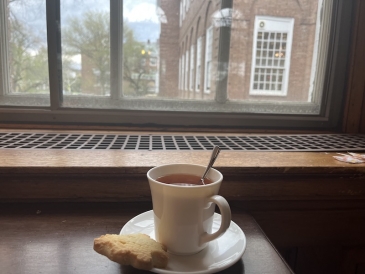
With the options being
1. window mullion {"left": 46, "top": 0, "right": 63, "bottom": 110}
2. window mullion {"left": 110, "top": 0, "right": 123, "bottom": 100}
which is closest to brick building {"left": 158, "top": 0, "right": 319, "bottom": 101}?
window mullion {"left": 110, "top": 0, "right": 123, "bottom": 100}

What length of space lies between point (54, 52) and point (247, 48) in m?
0.71

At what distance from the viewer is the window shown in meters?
0.98

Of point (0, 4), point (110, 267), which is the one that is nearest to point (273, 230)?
point (110, 267)

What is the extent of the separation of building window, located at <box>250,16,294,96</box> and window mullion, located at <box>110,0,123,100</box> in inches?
20.2

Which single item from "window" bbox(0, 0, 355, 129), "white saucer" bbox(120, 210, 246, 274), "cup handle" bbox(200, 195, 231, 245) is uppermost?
"window" bbox(0, 0, 355, 129)

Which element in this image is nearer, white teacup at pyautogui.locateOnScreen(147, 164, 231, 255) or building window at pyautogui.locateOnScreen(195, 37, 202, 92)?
white teacup at pyautogui.locateOnScreen(147, 164, 231, 255)

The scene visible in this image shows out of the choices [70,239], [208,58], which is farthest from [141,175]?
[208,58]

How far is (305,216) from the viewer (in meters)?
0.68

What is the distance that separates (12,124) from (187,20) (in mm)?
759

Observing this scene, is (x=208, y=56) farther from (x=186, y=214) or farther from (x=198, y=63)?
(x=186, y=214)

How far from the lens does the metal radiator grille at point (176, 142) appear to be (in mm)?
758

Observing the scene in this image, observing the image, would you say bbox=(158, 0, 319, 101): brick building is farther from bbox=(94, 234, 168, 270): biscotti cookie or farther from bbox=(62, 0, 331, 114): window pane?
bbox=(94, 234, 168, 270): biscotti cookie

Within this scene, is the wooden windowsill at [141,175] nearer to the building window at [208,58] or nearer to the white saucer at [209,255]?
the white saucer at [209,255]

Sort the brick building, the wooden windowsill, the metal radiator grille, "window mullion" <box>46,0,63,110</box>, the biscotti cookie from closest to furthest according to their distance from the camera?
the biscotti cookie
the wooden windowsill
the metal radiator grille
"window mullion" <box>46,0,63,110</box>
the brick building
